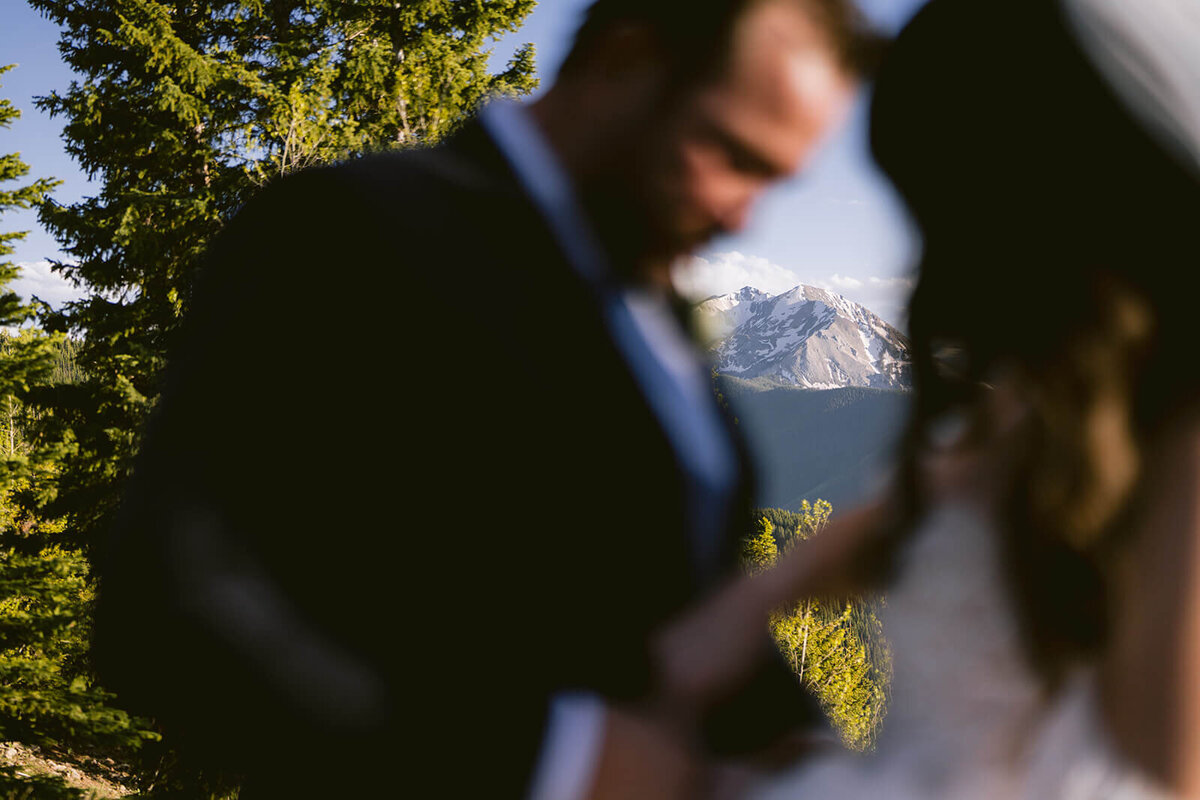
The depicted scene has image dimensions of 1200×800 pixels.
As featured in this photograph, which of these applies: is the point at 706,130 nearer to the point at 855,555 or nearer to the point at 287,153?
the point at 855,555

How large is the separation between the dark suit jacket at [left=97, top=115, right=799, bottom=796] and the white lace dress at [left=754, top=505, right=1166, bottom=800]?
15.7 inches

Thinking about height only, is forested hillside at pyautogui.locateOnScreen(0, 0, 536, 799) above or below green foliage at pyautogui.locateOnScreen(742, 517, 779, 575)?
above

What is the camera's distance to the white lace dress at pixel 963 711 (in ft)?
3.05

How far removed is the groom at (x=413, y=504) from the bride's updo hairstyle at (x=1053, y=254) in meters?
0.45

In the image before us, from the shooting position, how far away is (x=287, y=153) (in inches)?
384

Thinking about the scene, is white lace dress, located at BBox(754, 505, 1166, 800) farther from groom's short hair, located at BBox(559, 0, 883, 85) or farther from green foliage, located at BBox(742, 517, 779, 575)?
groom's short hair, located at BBox(559, 0, 883, 85)

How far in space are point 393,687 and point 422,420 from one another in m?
0.32

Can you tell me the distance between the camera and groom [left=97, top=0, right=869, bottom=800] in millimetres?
851

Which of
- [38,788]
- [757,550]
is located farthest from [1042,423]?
[38,788]

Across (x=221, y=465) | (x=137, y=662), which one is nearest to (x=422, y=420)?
(x=221, y=465)

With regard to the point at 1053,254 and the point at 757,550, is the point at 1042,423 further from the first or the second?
the point at 757,550

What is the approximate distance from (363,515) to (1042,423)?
2.82 feet

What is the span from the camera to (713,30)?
1.20 m

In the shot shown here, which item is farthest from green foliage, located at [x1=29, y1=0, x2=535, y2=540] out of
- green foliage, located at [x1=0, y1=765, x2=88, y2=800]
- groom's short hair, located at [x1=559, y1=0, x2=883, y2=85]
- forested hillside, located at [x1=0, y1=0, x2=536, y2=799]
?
groom's short hair, located at [x1=559, y1=0, x2=883, y2=85]
